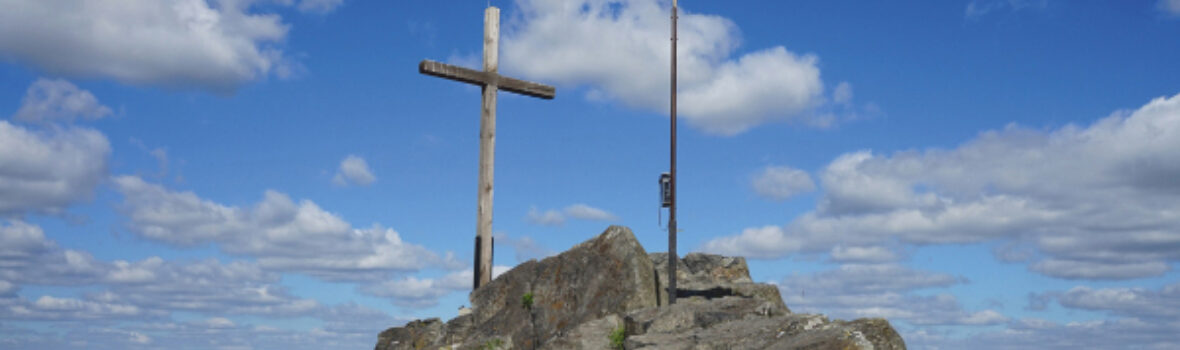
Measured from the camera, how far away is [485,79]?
2134 centimetres

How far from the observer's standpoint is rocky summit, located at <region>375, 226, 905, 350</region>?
1294 cm

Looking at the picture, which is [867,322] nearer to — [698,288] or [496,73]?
[698,288]

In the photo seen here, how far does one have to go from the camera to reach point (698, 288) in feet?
64.8

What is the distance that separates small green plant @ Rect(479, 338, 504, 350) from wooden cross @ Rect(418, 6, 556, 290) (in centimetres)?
318

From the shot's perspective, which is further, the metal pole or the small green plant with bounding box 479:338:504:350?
the metal pole

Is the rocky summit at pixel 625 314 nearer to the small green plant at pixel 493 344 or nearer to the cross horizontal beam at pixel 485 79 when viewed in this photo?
the small green plant at pixel 493 344

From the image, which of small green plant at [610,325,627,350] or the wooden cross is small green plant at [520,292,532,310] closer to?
the wooden cross

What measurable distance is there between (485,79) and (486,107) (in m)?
0.59

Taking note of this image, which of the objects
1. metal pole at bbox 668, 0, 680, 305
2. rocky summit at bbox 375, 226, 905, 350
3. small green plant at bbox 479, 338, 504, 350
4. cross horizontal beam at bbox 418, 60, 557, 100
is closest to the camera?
rocky summit at bbox 375, 226, 905, 350

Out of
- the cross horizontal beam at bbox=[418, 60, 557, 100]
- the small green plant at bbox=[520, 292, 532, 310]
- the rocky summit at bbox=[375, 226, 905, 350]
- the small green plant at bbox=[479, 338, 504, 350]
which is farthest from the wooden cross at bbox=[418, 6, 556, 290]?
the small green plant at bbox=[479, 338, 504, 350]

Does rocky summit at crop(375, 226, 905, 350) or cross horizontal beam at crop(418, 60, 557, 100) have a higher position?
cross horizontal beam at crop(418, 60, 557, 100)

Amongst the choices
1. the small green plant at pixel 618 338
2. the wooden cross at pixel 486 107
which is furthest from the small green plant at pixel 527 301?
the small green plant at pixel 618 338

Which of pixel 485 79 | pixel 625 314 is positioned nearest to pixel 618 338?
pixel 625 314

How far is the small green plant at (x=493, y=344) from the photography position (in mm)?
17209
